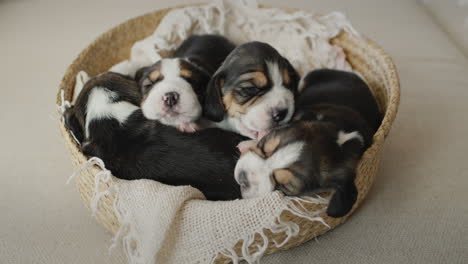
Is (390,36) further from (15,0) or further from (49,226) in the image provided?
(15,0)

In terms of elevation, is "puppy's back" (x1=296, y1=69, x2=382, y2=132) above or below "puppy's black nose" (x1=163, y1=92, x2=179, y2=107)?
below

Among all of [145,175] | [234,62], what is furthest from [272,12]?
[145,175]

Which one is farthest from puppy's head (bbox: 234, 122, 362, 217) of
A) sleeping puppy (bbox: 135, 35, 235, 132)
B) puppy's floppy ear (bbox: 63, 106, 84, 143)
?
puppy's floppy ear (bbox: 63, 106, 84, 143)

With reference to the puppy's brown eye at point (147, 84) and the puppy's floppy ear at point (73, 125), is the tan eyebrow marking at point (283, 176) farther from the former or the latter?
the puppy's floppy ear at point (73, 125)

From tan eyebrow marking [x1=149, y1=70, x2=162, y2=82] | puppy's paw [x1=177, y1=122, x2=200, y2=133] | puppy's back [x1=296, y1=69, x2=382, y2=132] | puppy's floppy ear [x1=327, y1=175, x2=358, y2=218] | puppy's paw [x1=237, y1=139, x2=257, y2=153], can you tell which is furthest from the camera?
puppy's back [x1=296, y1=69, x2=382, y2=132]

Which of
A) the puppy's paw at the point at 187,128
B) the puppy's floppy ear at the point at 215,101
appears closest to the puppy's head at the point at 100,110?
the puppy's paw at the point at 187,128

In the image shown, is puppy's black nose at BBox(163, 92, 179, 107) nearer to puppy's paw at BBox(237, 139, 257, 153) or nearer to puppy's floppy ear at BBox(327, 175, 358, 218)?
puppy's paw at BBox(237, 139, 257, 153)
